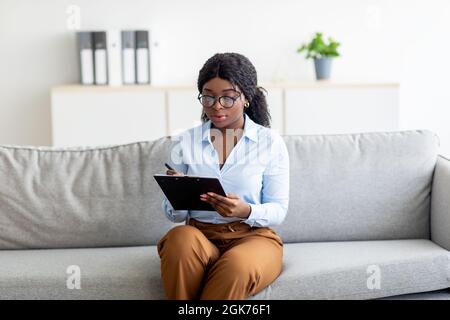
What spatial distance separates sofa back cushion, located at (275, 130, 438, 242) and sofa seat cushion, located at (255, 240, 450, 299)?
214 millimetres

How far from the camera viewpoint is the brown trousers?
2.54m

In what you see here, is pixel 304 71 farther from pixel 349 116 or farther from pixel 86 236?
pixel 86 236

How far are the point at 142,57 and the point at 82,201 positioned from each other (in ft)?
6.52

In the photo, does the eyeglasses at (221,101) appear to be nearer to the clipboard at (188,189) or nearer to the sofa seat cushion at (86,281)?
the clipboard at (188,189)

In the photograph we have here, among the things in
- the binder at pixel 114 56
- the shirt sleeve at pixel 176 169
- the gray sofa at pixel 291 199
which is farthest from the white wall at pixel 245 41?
the shirt sleeve at pixel 176 169

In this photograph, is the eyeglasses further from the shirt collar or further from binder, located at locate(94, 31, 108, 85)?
binder, located at locate(94, 31, 108, 85)

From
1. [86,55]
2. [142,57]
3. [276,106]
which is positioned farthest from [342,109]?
[86,55]

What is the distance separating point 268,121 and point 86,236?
2.71ft

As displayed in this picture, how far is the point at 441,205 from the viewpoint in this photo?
3139 millimetres

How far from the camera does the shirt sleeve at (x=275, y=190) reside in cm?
281

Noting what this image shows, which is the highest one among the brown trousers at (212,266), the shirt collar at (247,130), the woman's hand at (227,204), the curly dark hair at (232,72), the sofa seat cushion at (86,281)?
the curly dark hair at (232,72)

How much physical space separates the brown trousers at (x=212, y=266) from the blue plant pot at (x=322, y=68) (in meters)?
2.53
